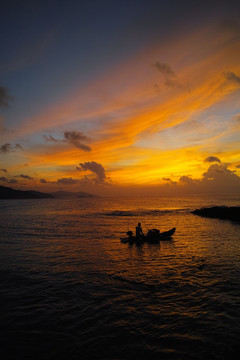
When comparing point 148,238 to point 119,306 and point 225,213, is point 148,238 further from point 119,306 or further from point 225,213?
point 225,213

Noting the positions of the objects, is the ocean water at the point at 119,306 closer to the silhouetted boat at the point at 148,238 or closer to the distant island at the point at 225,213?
the silhouetted boat at the point at 148,238

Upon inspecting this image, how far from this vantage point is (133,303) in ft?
37.3

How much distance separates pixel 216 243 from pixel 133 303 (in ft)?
65.4

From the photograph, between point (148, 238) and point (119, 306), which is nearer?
point (119, 306)

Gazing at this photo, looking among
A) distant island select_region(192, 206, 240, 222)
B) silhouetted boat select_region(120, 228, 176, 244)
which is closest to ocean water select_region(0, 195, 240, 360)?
silhouetted boat select_region(120, 228, 176, 244)

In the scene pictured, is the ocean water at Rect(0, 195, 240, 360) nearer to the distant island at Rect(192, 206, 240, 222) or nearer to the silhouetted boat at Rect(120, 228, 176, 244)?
the silhouetted boat at Rect(120, 228, 176, 244)

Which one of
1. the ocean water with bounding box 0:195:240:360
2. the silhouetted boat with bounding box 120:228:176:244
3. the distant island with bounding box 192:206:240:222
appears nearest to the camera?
the ocean water with bounding box 0:195:240:360

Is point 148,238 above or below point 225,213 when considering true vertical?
below

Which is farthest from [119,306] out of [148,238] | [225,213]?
[225,213]

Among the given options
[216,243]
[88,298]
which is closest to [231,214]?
[216,243]

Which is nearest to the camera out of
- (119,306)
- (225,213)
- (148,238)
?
(119,306)

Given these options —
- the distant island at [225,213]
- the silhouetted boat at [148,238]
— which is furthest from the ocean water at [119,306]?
the distant island at [225,213]

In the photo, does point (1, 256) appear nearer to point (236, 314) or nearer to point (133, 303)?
point (133, 303)

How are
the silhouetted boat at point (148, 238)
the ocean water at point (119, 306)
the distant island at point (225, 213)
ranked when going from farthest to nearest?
the distant island at point (225, 213), the silhouetted boat at point (148, 238), the ocean water at point (119, 306)
